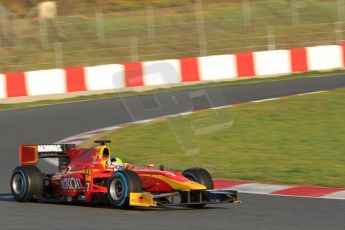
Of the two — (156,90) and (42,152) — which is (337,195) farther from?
(156,90)

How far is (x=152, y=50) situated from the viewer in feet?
82.0

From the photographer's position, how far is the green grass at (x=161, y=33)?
2425 cm

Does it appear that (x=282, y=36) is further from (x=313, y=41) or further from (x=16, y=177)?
(x=16, y=177)

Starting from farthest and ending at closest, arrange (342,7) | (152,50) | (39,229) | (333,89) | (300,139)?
1. (342,7)
2. (152,50)
3. (333,89)
4. (300,139)
5. (39,229)

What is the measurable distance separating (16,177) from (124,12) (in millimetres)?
19356

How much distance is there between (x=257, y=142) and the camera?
40.6 ft

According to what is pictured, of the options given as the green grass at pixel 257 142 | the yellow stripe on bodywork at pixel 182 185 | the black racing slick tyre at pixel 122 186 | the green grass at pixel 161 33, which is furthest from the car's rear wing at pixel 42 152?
the green grass at pixel 161 33

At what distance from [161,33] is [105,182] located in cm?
1797

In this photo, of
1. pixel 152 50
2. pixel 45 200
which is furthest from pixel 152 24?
pixel 45 200

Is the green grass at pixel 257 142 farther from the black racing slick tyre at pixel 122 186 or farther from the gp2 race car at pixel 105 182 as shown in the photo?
the black racing slick tyre at pixel 122 186

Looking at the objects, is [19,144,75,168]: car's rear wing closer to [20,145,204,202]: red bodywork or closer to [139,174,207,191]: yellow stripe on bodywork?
[20,145,204,202]: red bodywork

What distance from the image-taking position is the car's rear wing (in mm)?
8828

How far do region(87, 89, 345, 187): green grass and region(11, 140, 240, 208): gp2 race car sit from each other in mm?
1949

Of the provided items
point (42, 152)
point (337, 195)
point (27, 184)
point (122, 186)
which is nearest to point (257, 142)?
point (337, 195)
